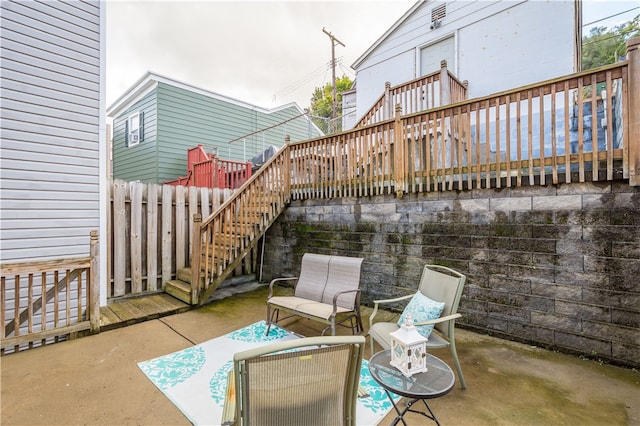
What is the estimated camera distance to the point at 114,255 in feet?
15.6

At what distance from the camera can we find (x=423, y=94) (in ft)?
19.1

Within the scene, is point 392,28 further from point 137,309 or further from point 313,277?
point 137,309

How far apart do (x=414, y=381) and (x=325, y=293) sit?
2274mm

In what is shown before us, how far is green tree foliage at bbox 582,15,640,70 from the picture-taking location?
5.32 metres

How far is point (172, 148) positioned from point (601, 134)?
10.2m

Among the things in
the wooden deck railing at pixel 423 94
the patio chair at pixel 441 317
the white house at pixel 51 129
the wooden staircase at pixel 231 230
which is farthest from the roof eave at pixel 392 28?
the patio chair at pixel 441 317

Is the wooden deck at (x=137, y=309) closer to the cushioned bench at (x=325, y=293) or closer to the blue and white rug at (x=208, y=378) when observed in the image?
the blue and white rug at (x=208, y=378)

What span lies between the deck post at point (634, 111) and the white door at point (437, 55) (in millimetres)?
4265

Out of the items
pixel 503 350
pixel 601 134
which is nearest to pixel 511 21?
pixel 601 134

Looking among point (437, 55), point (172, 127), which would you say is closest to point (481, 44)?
point (437, 55)

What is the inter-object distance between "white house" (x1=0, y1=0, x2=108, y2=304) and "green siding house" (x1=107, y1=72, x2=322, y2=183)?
4.78 metres

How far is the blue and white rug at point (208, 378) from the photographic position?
85.6 inches

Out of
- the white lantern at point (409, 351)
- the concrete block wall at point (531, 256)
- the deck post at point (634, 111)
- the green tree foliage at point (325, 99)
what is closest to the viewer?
the white lantern at point (409, 351)

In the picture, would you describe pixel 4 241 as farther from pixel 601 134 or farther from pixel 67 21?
pixel 601 134
